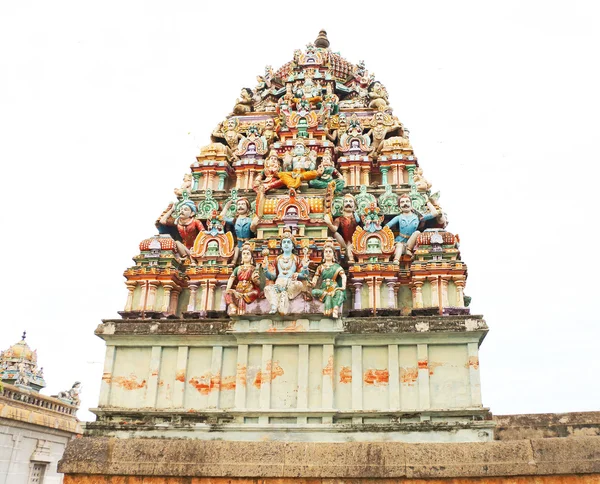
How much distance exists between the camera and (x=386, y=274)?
15.1 metres

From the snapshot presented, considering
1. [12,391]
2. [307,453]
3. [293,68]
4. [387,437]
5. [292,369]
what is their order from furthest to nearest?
[293,68] → [12,391] → [292,369] → [387,437] → [307,453]

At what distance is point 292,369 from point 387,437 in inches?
108

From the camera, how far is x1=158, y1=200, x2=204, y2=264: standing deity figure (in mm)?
17062

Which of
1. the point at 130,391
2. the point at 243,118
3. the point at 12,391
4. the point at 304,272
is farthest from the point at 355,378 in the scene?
the point at 12,391

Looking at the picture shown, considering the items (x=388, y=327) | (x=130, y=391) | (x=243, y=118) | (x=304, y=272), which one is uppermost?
(x=243, y=118)

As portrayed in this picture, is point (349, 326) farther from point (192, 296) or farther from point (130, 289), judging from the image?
point (130, 289)

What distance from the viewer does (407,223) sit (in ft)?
52.6

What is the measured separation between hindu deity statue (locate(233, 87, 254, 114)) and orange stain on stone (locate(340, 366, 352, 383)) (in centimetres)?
1230

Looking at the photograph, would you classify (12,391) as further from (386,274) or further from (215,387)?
(386,274)

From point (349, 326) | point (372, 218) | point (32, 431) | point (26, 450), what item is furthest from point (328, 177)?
point (26, 450)

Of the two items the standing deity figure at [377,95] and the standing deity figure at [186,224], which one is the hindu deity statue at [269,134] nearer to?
the standing deity figure at [186,224]

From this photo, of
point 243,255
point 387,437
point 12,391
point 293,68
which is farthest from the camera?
point 293,68

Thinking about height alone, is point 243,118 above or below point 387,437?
above

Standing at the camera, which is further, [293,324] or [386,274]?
[386,274]
